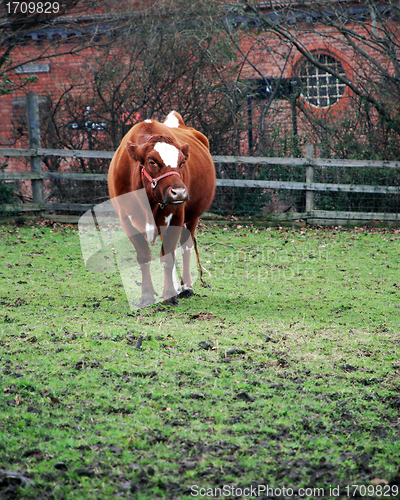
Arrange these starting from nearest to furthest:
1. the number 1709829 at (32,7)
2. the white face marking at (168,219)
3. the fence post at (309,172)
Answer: the white face marking at (168,219)
the number 1709829 at (32,7)
the fence post at (309,172)

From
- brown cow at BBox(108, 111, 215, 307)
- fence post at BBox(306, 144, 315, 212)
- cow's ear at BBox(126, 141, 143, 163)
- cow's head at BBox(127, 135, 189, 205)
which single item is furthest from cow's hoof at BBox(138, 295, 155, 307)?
fence post at BBox(306, 144, 315, 212)

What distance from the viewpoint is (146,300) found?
5996 millimetres

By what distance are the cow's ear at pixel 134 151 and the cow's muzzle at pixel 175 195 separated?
56 cm

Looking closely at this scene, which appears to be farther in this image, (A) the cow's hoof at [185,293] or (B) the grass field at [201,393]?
(A) the cow's hoof at [185,293]

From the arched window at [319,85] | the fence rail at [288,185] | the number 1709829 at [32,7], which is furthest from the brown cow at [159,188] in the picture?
A: the arched window at [319,85]

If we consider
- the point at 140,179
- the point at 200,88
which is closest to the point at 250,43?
the point at 200,88

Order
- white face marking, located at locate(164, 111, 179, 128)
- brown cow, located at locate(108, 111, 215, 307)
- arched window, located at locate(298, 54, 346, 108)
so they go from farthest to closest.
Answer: arched window, located at locate(298, 54, 346, 108)
white face marking, located at locate(164, 111, 179, 128)
brown cow, located at locate(108, 111, 215, 307)

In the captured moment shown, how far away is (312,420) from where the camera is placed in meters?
3.32

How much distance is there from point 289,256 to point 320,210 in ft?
11.1

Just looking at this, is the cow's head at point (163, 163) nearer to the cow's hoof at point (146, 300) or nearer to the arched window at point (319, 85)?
the cow's hoof at point (146, 300)

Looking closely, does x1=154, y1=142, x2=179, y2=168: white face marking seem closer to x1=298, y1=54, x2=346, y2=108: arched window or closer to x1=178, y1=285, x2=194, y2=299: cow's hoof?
x1=178, y1=285, x2=194, y2=299: cow's hoof

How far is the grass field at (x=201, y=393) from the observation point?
8.78 ft

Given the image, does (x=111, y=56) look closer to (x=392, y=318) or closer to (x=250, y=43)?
(x=250, y=43)

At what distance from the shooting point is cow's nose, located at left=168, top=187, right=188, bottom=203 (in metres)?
5.24
